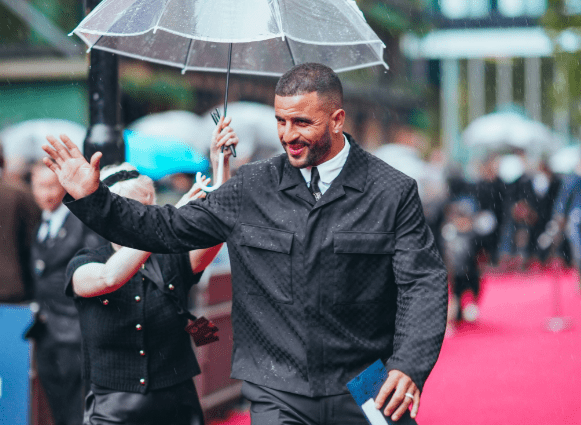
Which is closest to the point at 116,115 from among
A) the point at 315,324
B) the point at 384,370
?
the point at 315,324

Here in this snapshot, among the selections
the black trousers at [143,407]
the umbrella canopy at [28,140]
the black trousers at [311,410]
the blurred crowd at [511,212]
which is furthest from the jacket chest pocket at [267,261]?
the blurred crowd at [511,212]

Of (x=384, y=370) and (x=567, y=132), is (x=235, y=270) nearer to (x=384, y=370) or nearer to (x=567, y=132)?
(x=384, y=370)

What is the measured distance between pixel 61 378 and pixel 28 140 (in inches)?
263

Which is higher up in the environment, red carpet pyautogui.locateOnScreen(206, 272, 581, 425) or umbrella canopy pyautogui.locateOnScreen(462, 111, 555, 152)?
umbrella canopy pyautogui.locateOnScreen(462, 111, 555, 152)

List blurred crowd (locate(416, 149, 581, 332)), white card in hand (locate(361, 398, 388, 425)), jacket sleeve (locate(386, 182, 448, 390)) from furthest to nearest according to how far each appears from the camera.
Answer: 1. blurred crowd (locate(416, 149, 581, 332))
2. jacket sleeve (locate(386, 182, 448, 390))
3. white card in hand (locate(361, 398, 388, 425))

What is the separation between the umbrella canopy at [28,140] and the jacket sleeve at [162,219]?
6.69 m

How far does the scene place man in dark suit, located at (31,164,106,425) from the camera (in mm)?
5000

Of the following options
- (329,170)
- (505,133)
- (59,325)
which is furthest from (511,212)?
(329,170)

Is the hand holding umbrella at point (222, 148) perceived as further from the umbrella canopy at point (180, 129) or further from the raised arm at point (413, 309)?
the umbrella canopy at point (180, 129)

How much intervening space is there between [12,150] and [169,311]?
305 inches

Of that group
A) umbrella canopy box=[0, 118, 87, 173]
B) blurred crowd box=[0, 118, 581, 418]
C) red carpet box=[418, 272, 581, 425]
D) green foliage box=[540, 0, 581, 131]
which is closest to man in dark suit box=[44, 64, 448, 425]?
blurred crowd box=[0, 118, 581, 418]

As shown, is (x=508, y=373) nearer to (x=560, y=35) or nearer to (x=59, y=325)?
(x=59, y=325)

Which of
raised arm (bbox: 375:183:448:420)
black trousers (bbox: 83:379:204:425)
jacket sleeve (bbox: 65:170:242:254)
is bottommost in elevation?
black trousers (bbox: 83:379:204:425)

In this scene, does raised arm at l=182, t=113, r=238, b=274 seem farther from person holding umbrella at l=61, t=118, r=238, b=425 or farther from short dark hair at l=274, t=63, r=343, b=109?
short dark hair at l=274, t=63, r=343, b=109
